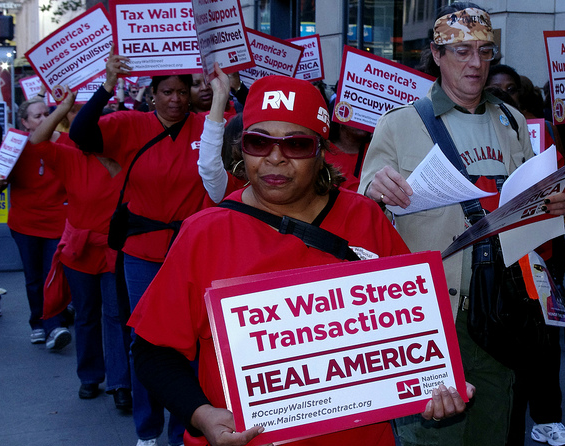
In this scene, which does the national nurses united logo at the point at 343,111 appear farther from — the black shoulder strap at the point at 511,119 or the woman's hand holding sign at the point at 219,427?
the woman's hand holding sign at the point at 219,427

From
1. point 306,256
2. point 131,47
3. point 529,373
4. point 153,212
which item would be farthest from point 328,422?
point 131,47

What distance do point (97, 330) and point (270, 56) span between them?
10.0 ft

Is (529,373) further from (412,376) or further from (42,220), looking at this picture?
(42,220)

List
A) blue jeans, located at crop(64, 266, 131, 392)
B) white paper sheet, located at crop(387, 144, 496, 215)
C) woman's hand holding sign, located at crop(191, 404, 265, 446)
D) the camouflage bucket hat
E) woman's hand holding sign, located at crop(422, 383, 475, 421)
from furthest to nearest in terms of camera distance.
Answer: blue jeans, located at crop(64, 266, 131, 392) → the camouflage bucket hat → white paper sheet, located at crop(387, 144, 496, 215) → woman's hand holding sign, located at crop(422, 383, 475, 421) → woman's hand holding sign, located at crop(191, 404, 265, 446)

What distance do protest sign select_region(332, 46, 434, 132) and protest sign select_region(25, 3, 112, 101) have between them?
5.86 ft

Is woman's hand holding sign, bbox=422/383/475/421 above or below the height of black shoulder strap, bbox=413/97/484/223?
below

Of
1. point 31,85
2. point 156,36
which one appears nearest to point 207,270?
point 156,36

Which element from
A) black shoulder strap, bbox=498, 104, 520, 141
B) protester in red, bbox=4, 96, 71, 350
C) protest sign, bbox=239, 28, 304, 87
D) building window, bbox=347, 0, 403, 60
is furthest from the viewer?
building window, bbox=347, 0, 403, 60

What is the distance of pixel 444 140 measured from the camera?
3076 millimetres

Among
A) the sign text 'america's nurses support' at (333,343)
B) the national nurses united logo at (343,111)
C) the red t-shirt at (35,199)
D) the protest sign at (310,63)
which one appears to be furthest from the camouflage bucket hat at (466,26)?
the protest sign at (310,63)

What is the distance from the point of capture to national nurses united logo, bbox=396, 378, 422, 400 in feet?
6.95

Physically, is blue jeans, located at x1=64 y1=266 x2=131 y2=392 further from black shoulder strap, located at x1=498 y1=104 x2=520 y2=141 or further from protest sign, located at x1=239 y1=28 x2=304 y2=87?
black shoulder strap, located at x1=498 y1=104 x2=520 y2=141

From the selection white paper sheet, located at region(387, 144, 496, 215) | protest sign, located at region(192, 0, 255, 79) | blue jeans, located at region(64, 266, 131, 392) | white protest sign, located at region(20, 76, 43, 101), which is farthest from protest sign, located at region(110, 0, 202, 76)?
white protest sign, located at region(20, 76, 43, 101)

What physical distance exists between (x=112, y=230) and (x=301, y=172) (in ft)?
8.71
